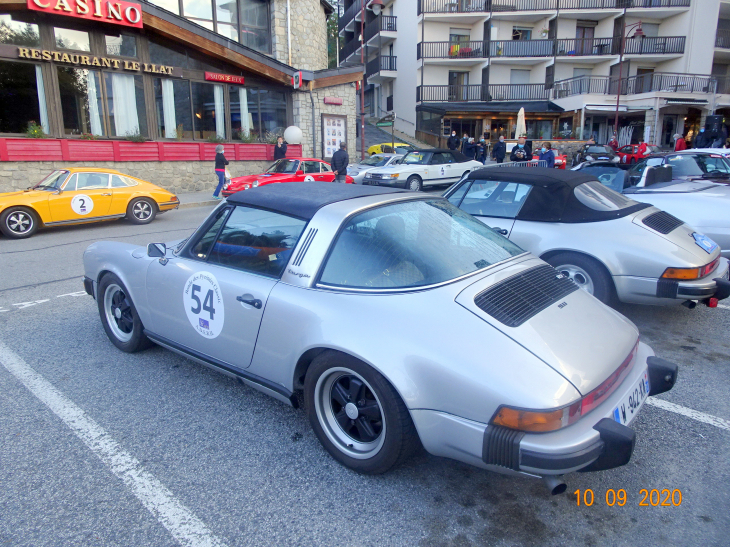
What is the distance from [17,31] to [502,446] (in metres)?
18.8

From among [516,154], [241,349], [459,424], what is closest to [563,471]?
[459,424]

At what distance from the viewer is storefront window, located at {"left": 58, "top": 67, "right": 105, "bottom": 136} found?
631 inches

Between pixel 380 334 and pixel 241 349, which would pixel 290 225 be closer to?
pixel 241 349

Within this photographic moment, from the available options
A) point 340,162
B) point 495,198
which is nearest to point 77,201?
point 340,162

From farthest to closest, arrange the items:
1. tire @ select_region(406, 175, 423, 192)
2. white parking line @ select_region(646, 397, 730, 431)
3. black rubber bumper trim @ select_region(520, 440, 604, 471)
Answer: tire @ select_region(406, 175, 423, 192) → white parking line @ select_region(646, 397, 730, 431) → black rubber bumper trim @ select_region(520, 440, 604, 471)

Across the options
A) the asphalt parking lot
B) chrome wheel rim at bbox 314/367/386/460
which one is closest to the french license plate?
the asphalt parking lot

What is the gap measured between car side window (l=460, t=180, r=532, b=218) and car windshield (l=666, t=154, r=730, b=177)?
18.2ft

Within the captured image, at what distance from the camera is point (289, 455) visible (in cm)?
277

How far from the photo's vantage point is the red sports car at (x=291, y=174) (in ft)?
47.2

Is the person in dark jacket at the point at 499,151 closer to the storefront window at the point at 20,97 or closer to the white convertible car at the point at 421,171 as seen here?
the white convertible car at the point at 421,171

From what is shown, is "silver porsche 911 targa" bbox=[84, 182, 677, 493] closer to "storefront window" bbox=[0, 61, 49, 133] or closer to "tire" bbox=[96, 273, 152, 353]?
"tire" bbox=[96, 273, 152, 353]

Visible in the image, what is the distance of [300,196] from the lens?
3113 millimetres

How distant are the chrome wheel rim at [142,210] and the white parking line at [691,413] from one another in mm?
10674

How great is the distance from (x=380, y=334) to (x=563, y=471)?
0.94m
